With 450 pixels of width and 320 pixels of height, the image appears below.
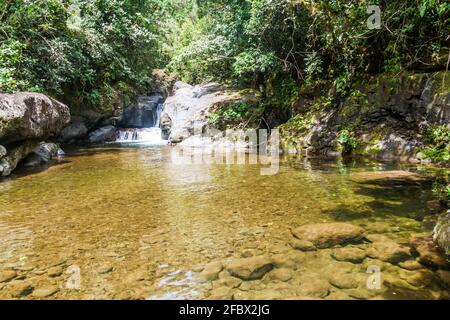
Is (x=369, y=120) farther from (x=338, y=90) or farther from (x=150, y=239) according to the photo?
(x=150, y=239)

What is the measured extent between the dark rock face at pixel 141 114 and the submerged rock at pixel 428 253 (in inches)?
759

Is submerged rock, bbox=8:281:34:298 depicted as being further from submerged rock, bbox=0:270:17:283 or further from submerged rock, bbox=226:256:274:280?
submerged rock, bbox=226:256:274:280

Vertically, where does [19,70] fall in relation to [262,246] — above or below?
above

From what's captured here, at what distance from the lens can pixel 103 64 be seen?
15688 millimetres

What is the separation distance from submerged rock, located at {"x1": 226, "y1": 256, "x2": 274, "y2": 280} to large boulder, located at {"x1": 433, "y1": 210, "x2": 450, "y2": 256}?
1.69 meters

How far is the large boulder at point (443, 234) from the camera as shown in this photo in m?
3.09

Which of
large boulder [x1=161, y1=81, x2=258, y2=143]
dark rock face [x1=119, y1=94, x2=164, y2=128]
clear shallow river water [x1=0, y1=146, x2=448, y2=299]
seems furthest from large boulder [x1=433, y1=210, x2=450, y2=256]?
dark rock face [x1=119, y1=94, x2=164, y2=128]

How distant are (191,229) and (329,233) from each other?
1.71 meters

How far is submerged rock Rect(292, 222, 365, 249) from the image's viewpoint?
141 inches

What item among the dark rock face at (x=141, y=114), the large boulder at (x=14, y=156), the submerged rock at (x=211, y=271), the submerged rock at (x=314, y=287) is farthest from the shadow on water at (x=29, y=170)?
the dark rock face at (x=141, y=114)

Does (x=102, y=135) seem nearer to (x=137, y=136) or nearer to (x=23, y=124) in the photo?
(x=137, y=136)

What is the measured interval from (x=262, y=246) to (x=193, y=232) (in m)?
0.96

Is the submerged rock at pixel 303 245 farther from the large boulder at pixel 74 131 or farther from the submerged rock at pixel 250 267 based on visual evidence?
the large boulder at pixel 74 131
